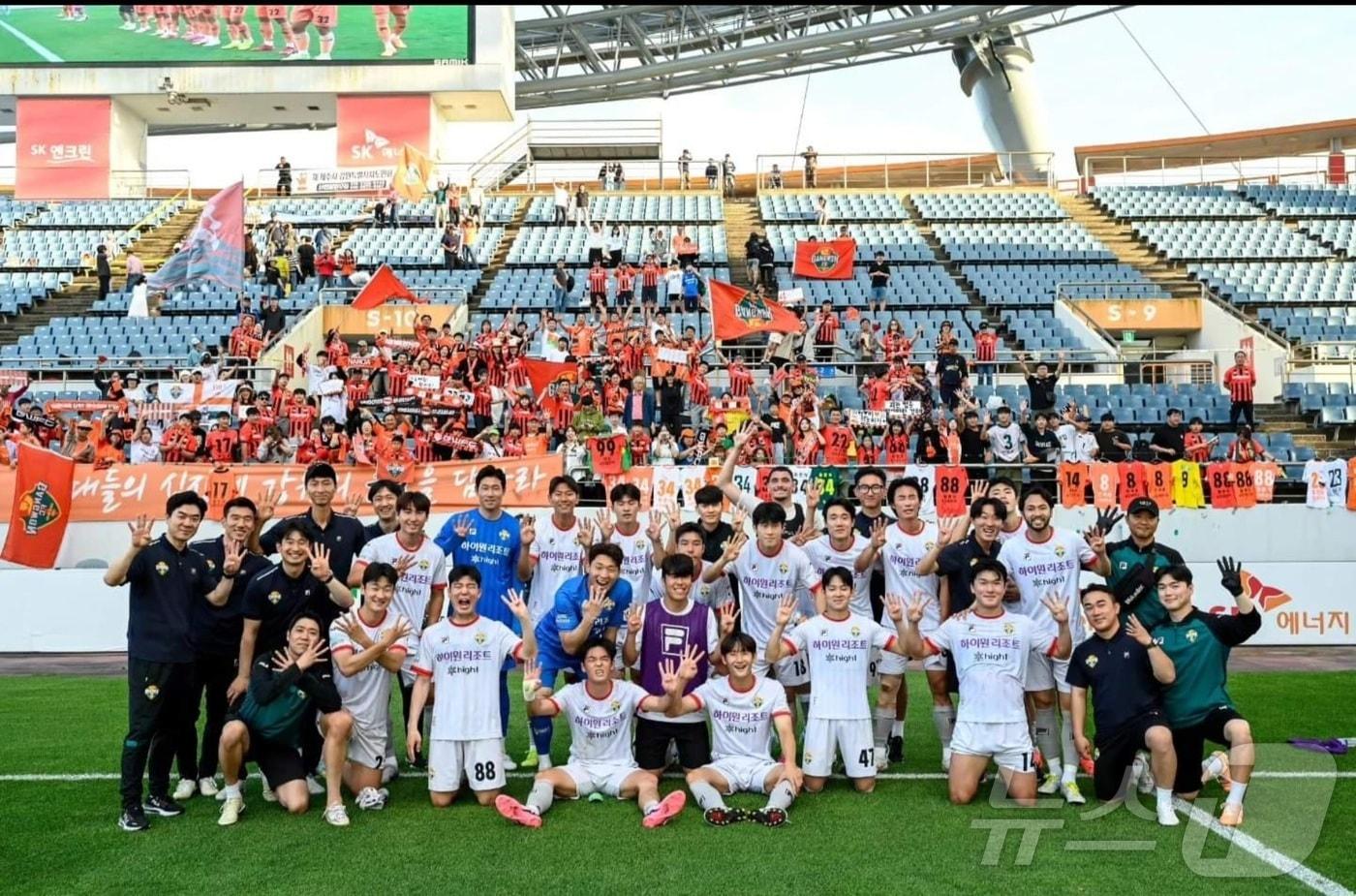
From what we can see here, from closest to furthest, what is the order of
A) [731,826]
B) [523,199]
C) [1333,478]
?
[731,826] → [1333,478] → [523,199]

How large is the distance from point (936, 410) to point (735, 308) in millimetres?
4330

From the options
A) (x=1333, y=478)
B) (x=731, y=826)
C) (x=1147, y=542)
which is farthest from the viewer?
(x=1333, y=478)

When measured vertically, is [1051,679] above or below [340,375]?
below

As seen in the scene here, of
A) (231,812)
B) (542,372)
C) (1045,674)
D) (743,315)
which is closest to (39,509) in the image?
(542,372)

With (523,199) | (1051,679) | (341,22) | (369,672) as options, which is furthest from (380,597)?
(341,22)

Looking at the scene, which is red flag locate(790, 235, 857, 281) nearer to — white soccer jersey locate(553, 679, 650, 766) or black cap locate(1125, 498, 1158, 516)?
black cap locate(1125, 498, 1158, 516)

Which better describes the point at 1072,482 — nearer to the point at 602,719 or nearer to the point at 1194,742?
the point at 1194,742

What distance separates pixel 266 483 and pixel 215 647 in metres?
9.26

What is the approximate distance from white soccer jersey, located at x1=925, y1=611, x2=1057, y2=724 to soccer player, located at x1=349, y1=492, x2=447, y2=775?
360 cm

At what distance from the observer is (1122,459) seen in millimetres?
17562

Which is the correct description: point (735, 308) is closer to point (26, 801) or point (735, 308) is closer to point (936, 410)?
point (936, 410)

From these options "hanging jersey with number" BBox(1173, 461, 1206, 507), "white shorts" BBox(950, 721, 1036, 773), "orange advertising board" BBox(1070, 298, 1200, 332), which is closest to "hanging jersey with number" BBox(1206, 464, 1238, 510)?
"hanging jersey with number" BBox(1173, 461, 1206, 507)

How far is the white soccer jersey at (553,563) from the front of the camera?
30.1 feet

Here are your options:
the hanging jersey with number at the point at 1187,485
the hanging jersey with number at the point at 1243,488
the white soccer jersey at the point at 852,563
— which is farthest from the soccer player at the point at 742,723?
the hanging jersey with number at the point at 1243,488
